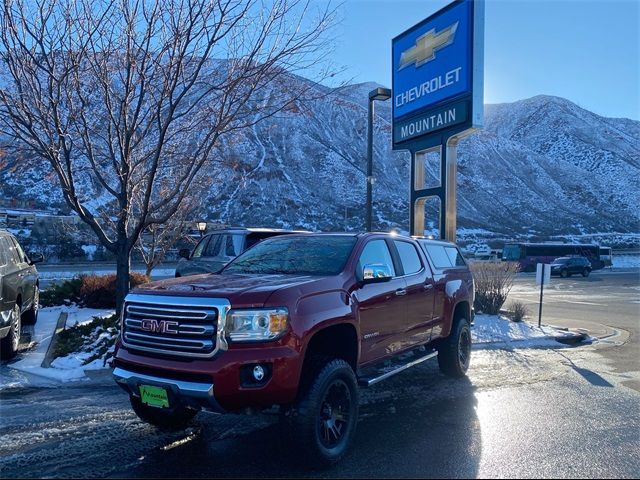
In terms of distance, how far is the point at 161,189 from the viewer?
14367mm

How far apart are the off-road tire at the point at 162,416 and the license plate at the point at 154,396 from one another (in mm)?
572

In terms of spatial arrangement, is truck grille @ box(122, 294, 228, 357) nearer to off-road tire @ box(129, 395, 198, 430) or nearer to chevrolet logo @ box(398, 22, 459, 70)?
off-road tire @ box(129, 395, 198, 430)

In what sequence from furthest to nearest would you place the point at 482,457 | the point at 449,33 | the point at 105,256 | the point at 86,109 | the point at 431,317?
the point at 105,256
the point at 449,33
the point at 86,109
the point at 431,317
the point at 482,457

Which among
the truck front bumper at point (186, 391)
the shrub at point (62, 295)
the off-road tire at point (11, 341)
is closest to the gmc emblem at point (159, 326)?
the truck front bumper at point (186, 391)

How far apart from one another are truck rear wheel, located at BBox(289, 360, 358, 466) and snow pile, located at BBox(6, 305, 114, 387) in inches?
162

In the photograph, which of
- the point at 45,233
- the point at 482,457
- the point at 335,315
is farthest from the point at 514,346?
the point at 45,233

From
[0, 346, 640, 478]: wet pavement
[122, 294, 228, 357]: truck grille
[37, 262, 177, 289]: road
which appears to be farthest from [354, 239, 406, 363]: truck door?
[37, 262, 177, 289]: road

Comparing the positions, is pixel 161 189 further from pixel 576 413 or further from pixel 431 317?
pixel 576 413

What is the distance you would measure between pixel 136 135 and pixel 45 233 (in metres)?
31.6

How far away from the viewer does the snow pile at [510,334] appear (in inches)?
404

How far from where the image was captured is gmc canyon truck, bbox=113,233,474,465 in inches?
154

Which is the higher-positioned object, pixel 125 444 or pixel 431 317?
pixel 431 317

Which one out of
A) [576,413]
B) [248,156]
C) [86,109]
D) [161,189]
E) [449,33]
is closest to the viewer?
[576,413]

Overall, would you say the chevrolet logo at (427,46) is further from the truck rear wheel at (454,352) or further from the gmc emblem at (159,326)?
the gmc emblem at (159,326)
